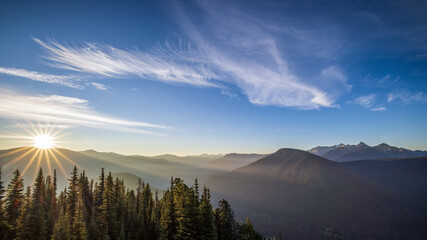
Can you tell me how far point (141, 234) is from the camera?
181 ft

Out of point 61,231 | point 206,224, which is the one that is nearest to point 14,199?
point 61,231

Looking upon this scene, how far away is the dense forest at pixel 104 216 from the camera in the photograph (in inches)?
1426

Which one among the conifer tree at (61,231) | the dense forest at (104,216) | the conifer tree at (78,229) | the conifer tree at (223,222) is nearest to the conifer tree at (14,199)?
the dense forest at (104,216)

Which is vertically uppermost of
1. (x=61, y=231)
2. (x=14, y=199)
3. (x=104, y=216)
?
(x=14, y=199)

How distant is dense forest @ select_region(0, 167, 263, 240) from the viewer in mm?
36219

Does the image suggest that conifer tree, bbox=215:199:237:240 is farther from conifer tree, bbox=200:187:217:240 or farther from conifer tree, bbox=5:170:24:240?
conifer tree, bbox=5:170:24:240

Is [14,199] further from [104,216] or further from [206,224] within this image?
[206,224]

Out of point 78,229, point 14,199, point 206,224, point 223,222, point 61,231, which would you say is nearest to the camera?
point 206,224

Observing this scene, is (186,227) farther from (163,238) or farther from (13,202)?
(13,202)

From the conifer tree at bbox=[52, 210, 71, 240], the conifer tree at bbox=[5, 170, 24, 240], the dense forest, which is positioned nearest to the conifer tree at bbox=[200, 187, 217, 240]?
the dense forest

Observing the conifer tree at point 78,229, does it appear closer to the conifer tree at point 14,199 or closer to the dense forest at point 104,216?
the dense forest at point 104,216

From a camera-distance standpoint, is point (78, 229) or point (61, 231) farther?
point (78, 229)

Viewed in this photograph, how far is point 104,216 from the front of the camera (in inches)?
2128

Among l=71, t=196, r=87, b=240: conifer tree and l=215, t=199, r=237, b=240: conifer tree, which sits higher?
l=71, t=196, r=87, b=240: conifer tree
